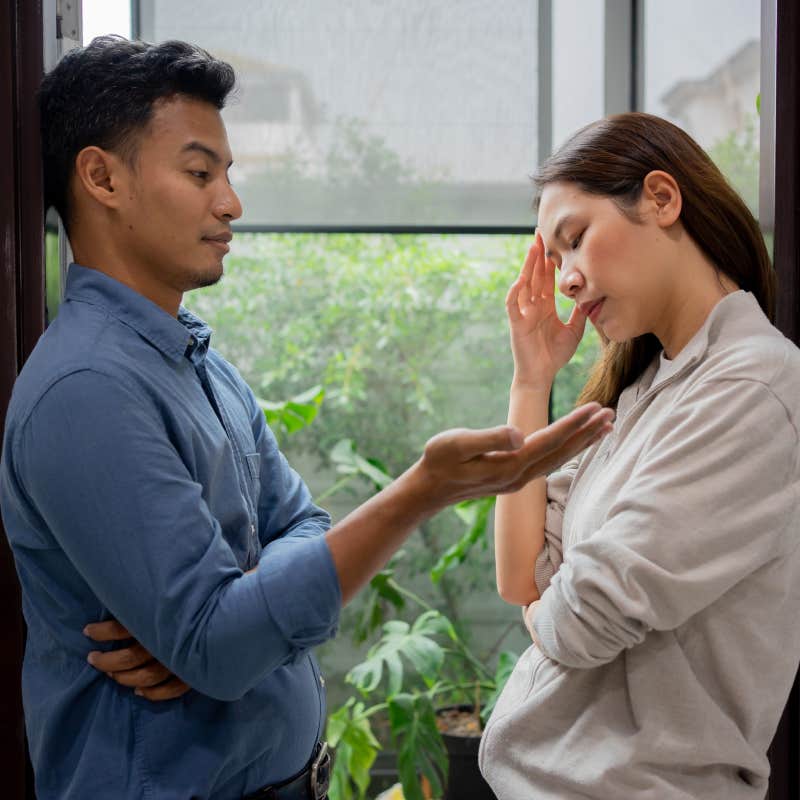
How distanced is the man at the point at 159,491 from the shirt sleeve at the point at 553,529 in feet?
1.23

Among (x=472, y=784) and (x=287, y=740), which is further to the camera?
(x=472, y=784)

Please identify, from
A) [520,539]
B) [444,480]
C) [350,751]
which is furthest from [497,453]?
[350,751]

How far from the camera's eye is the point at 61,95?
4.01 feet

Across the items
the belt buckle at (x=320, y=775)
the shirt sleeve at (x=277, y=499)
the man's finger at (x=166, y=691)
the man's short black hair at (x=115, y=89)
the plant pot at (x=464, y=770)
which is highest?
the man's short black hair at (x=115, y=89)

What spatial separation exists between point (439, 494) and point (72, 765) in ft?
1.76

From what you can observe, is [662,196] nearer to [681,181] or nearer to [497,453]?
[681,181]

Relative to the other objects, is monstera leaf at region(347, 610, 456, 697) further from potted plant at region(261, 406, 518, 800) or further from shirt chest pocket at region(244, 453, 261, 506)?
shirt chest pocket at region(244, 453, 261, 506)

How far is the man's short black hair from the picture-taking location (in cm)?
116

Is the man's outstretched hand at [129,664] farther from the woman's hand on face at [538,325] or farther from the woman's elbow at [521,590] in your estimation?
the woman's hand on face at [538,325]

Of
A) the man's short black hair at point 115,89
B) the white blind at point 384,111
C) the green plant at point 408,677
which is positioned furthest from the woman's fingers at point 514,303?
the white blind at point 384,111

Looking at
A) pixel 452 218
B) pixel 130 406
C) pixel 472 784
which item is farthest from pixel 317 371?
pixel 130 406

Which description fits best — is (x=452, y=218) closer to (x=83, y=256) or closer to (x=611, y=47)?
(x=611, y=47)

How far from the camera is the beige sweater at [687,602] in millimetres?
1105

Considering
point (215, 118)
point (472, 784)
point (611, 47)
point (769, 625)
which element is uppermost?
point (611, 47)
